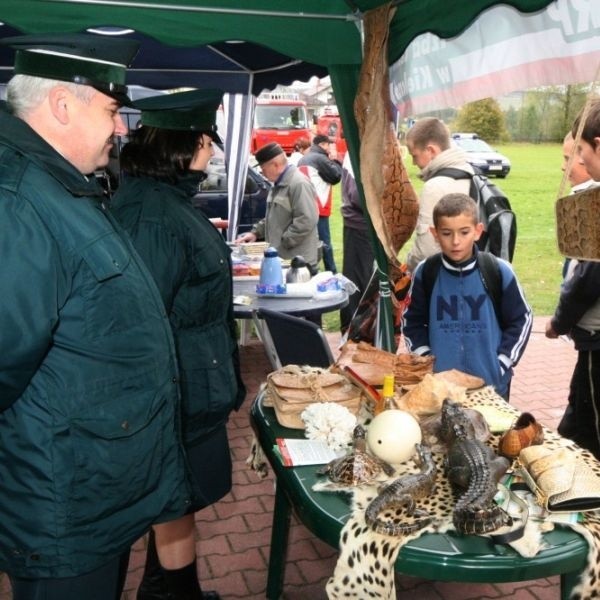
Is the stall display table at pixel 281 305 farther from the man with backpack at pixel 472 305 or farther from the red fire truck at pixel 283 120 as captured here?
the red fire truck at pixel 283 120

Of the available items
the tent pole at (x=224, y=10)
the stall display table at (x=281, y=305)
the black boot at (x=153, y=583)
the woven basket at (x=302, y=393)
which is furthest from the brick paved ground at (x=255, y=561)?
the tent pole at (x=224, y=10)

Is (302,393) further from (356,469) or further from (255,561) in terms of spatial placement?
(255,561)

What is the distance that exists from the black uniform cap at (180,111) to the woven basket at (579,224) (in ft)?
4.31

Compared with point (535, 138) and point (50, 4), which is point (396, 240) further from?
point (535, 138)

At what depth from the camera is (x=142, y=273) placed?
5.48 feet

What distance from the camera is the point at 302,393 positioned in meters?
2.28

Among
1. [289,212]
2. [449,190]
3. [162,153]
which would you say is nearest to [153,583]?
[162,153]

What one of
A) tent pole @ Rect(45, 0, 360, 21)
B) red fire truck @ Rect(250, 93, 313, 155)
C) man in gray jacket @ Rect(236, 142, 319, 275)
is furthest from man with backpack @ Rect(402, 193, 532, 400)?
red fire truck @ Rect(250, 93, 313, 155)

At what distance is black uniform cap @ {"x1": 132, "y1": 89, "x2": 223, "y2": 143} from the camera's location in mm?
2281

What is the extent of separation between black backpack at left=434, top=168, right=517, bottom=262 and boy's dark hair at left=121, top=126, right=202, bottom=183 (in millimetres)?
2289

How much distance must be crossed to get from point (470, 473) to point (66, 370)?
1037 mm

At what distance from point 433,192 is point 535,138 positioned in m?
29.7

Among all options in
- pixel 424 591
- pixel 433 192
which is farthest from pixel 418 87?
pixel 424 591

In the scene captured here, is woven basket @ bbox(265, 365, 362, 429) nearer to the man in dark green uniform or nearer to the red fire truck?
the man in dark green uniform
